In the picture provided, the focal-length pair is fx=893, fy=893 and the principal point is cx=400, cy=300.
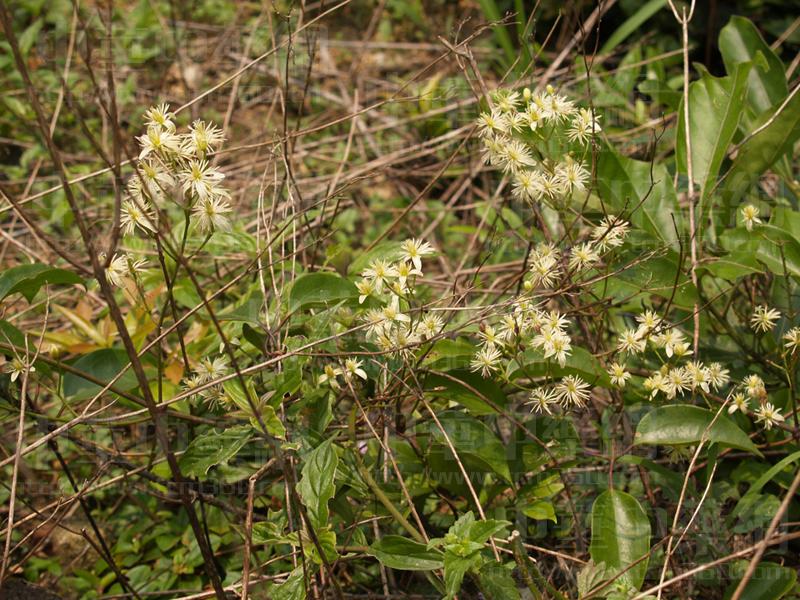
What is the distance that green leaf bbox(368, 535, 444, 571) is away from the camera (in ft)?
4.56

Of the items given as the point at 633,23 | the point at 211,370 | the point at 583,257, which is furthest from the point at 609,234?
the point at 633,23

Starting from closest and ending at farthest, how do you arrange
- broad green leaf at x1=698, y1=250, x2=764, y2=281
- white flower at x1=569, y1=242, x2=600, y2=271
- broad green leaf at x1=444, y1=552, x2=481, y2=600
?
broad green leaf at x1=444, y1=552, x2=481, y2=600
white flower at x1=569, y1=242, x2=600, y2=271
broad green leaf at x1=698, y1=250, x2=764, y2=281

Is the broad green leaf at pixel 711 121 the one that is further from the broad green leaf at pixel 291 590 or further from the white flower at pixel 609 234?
the broad green leaf at pixel 291 590

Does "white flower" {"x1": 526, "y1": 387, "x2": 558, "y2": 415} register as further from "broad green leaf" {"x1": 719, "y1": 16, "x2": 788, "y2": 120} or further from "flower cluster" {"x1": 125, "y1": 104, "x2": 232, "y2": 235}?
"broad green leaf" {"x1": 719, "y1": 16, "x2": 788, "y2": 120}

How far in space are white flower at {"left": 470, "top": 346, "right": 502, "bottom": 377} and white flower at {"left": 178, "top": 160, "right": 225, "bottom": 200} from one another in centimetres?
52

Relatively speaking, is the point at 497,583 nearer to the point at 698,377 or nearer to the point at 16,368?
the point at 698,377

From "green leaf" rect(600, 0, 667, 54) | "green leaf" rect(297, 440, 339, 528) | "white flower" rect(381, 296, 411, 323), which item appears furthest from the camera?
"green leaf" rect(600, 0, 667, 54)

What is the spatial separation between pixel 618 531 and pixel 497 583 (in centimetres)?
27

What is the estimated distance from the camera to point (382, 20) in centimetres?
380

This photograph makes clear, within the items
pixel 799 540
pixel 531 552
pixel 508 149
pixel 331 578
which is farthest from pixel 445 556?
pixel 799 540

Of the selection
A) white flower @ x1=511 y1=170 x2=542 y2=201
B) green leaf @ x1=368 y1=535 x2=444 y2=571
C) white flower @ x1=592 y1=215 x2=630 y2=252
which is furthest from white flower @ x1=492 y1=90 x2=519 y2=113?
green leaf @ x1=368 y1=535 x2=444 y2=571

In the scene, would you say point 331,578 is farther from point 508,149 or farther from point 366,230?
point 366,230

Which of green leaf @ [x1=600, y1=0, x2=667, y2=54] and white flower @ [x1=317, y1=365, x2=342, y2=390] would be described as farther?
green leaf @ [x1=600, y1=0, x2=667, y2=54]

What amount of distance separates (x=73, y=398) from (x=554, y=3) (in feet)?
8.21
